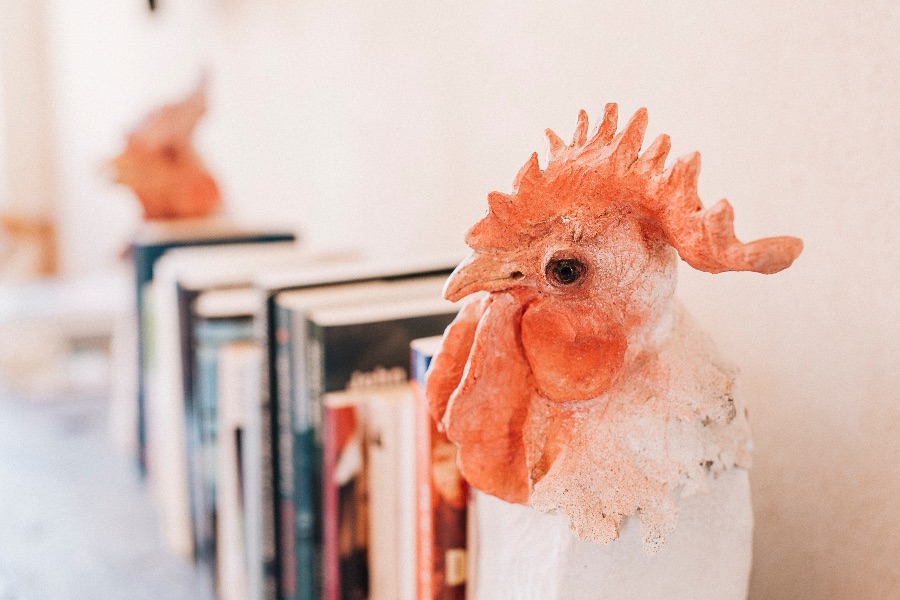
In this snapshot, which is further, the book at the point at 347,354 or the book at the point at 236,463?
the book at the point at 236,463

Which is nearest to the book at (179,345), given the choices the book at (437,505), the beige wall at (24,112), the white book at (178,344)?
Result: the white book at (178,344)

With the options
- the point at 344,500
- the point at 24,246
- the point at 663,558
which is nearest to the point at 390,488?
the point at 344,500

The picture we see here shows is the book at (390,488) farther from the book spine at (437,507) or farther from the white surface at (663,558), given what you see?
the white surface at (663,558)

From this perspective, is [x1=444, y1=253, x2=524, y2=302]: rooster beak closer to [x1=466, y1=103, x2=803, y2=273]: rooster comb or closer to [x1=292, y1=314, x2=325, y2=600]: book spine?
[x1=466, y1=103, x2=803, y2=273]: rooster comb

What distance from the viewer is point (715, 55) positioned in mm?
565

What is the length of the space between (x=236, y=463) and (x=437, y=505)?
0.35m

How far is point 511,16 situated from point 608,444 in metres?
0.49

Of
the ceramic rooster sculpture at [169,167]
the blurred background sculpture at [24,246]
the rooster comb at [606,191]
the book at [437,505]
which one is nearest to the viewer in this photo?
the rooster comb at [606,191]

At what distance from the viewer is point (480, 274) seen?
0.42m

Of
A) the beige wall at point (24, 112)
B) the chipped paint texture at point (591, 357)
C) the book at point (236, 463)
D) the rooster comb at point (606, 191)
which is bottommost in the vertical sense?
the book at point (236, 463)

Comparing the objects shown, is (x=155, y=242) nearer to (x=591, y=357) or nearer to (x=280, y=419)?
(x=280, y=419)

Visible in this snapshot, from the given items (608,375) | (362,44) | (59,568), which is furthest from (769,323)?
(59,568)

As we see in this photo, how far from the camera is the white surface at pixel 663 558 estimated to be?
451 millimetres

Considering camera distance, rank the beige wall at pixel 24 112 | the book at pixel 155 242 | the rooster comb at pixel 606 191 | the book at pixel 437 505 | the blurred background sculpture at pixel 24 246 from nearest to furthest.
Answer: the rooster comb at pixel 606 191
the book at pixel 437 505
the book at pixel 155 242
the blurred background sculpture at pixel 24 246
the beige wall at pixel 24 112
